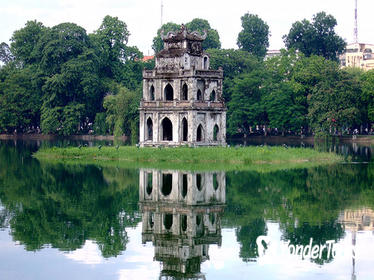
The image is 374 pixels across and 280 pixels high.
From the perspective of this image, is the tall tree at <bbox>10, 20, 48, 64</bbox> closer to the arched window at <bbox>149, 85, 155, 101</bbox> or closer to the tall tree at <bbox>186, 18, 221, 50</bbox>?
A: the tall tree at <bbox>186, 18, 221, 50</bbox>

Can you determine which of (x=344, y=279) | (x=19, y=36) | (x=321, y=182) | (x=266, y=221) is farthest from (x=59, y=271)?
(x=19, y=36)

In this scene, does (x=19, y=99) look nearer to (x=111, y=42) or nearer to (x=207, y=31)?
(x=111, y=42)

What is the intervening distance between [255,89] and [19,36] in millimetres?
40657

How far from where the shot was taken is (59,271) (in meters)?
23.1

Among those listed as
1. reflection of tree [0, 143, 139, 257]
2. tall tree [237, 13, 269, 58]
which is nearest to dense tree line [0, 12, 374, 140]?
tall tree [237, 13, 269, 58]

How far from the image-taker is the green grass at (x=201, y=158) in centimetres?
5512

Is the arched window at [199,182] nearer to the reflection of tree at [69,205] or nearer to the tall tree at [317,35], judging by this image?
the reflection of tree at [69,205]

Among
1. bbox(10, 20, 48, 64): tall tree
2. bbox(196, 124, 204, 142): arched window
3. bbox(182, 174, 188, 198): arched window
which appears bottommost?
bbox(182, 174, 188, 198): arched window

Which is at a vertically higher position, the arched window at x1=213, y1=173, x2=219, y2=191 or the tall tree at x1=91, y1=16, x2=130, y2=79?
the tall tree at x1=91, y1=16, x2=130, y2=79

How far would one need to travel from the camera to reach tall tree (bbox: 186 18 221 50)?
12512 centimetres

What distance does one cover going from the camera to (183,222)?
31.0m

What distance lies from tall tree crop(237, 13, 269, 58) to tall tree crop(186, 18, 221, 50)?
20.3 feet

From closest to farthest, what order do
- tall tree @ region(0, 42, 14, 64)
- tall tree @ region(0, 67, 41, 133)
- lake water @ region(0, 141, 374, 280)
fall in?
lake water @ region(0, 141, 374, 280)
tall tree @ region(0, 67, 41, 133)
tall tree @ region(0, 42, 14, 64)

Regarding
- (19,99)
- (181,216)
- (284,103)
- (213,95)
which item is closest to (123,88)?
(19,99)
